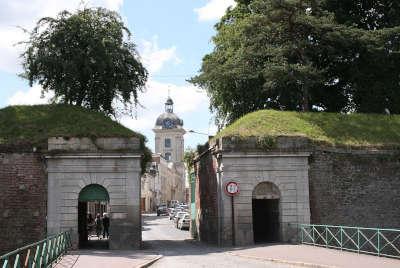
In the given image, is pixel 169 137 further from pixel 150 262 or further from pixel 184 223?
pixel 150 262

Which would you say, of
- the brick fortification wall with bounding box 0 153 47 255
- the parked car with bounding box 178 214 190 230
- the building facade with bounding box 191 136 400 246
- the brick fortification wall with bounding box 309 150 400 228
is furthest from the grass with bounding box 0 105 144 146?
the parked car with bounding box 178 214 190 230

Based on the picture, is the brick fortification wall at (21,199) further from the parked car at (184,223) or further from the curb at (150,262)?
the parked car at (184,223)

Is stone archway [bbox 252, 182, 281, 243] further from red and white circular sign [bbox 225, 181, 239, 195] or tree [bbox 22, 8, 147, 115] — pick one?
tree [bbox 22, 8, 147, 115]

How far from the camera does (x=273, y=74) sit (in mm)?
30641

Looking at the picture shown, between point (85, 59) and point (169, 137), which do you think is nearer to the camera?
point (85, 59)

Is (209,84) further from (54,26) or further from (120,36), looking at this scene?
(54,26)

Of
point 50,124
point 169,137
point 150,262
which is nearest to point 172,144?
point 169,137

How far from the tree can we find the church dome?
111m

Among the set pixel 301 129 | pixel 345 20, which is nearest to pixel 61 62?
pixel 301 129

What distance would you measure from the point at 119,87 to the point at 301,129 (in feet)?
38.8

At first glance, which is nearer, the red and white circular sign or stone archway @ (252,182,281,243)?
the red and white circular sign

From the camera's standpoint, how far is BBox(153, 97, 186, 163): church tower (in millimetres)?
143875

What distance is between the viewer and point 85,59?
31.7 m

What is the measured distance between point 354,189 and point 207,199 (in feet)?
26.0
